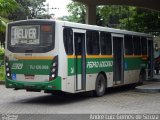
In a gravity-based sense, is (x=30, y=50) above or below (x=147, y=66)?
above

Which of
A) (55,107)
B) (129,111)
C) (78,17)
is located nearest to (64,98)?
(55,107)

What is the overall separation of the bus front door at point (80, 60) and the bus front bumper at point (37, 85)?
1279mm

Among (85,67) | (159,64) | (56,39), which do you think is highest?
(56,39)

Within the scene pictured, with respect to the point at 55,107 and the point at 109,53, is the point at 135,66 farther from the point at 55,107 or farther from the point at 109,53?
the point at 55,107

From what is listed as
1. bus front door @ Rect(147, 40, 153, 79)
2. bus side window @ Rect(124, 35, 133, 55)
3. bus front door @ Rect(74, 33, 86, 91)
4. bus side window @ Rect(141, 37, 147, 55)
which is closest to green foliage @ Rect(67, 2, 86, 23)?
bus front door @ Rect(147, 40, 153, 79)

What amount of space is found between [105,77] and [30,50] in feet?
13.3

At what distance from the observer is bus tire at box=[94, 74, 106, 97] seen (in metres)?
17.2

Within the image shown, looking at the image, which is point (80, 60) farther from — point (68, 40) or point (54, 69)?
point (54, 69)

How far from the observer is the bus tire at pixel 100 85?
17172mm

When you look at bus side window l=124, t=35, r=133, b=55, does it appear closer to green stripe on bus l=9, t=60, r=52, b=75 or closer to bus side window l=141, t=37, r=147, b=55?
bus side window l=141, t=37, r=147, b=55

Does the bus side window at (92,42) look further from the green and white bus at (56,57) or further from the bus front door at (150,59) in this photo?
the bus front door at (150,59)

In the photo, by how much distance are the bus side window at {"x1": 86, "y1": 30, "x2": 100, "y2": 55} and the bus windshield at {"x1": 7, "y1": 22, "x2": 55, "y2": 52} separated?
7.11ft

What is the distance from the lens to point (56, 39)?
1473 centimetres

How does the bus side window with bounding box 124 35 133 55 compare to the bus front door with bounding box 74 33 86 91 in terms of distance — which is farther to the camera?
the bus side window with bounding box 124 35 133 55
